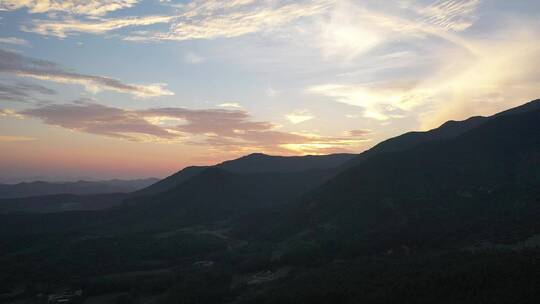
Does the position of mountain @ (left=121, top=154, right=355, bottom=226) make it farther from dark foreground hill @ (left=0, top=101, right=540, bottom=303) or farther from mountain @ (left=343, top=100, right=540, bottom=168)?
mountain @ (left=343, top=100, right=540, bottom=168)

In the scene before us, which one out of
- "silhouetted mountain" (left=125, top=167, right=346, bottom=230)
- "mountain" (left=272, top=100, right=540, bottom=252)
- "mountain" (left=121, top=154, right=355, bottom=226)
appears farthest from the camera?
"mountain" (left=121, top=154, right=355, bottom=226)

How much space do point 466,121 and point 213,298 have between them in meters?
121

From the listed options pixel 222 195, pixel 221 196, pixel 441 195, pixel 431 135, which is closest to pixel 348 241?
pixel 441 195

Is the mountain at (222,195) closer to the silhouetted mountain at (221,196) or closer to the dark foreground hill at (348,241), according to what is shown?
the silhouetted mountain at (221,196)

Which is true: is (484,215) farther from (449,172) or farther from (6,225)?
(6,225)

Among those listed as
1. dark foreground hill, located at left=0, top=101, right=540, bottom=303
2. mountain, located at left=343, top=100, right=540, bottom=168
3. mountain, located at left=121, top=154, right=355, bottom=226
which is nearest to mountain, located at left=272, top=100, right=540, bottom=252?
dark foreground hill, located at left=0, top=101, right=540, bottom=303

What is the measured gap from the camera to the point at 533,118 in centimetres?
→ 11644

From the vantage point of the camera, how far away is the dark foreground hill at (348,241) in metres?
47.7

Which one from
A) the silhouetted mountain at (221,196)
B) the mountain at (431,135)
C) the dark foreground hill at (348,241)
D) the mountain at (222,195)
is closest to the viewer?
the dark foreground hill at (348,241)

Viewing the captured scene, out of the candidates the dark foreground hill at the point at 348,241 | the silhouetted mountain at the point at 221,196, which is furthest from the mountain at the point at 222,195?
the dark foreground hill at the point at 348,241

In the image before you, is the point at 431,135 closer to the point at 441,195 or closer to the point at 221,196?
the point at 441,195

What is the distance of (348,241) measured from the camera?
7669 cm

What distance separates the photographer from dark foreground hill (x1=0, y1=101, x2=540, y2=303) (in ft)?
156

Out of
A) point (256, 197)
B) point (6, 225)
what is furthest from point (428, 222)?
point (6, 225)
